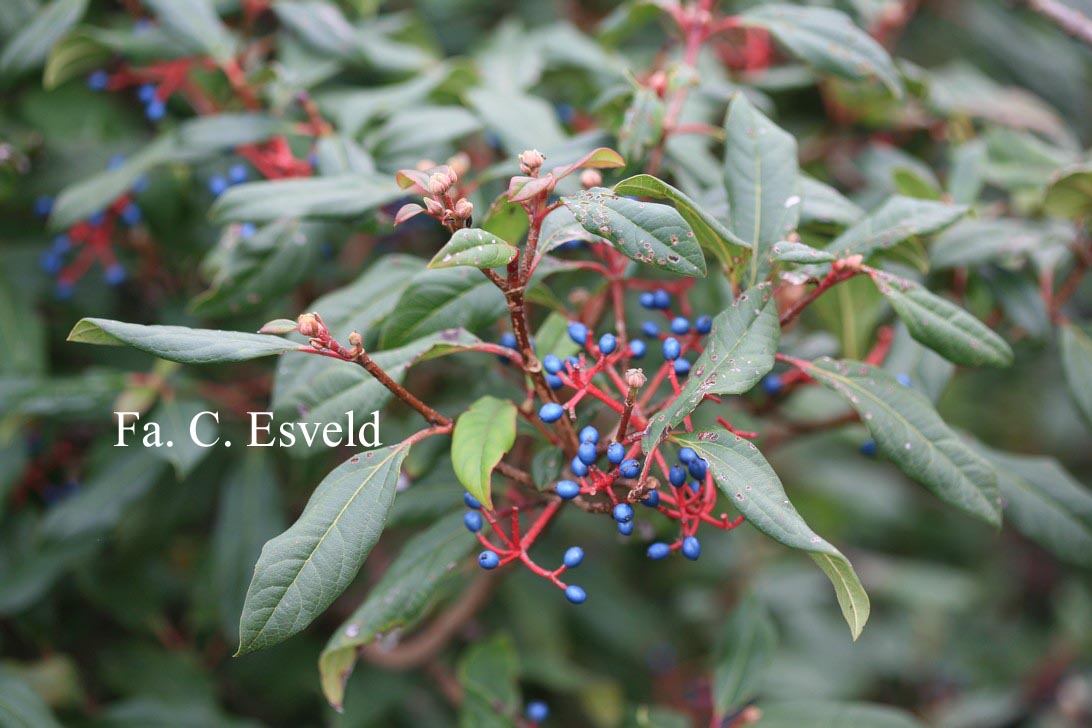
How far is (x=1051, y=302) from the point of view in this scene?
1686mm

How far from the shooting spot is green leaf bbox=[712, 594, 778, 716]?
1701mm

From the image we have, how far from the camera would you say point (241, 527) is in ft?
6.05

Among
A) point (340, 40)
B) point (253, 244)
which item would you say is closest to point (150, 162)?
point (253, 244)

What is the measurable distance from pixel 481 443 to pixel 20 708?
1.08 metres

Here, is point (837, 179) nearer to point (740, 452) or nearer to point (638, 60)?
point (638, 60)

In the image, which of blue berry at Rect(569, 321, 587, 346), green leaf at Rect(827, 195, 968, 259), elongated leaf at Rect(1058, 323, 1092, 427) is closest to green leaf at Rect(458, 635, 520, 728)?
blue berry at Rect(569, 321, 587, 346)

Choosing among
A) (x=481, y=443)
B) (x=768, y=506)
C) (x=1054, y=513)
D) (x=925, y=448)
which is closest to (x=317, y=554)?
(x=481, y=443)

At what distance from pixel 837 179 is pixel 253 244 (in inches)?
57.3

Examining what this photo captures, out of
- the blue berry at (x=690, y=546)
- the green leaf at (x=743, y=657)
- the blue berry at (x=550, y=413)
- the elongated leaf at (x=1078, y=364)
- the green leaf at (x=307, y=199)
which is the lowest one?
the green leaf at (x=743, y=657)

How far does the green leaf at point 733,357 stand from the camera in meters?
0.98

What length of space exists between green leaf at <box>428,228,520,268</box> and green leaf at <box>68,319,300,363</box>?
0.21 metres

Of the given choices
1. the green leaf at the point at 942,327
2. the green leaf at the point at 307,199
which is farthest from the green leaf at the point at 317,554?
the green leaf at the point at 942,327

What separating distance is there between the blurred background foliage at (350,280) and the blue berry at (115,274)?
92 millimetres

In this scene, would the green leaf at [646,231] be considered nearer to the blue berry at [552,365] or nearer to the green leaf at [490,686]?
the blue berry at [552,365]
